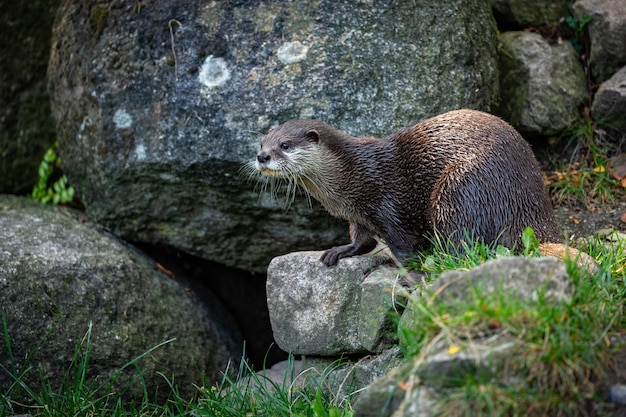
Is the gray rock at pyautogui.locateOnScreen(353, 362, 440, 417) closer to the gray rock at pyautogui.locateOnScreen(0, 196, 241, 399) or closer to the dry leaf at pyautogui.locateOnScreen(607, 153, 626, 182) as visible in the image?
the gray rock at pyautogui.locateOnScreen(0, 196, 241, 399)

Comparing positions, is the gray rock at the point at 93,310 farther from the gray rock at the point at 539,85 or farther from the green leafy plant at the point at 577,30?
the green leafy plant at the point at 577,30

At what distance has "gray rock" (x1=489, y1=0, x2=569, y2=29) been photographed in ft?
17.2

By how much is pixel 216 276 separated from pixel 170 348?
47.5 inches

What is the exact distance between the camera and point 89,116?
15.5ft

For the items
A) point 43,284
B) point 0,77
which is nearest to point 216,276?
point 43,284

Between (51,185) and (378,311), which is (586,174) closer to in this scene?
(378,311)

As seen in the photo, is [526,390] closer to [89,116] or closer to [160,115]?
[160,115]

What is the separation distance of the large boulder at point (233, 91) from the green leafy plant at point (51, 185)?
54cm

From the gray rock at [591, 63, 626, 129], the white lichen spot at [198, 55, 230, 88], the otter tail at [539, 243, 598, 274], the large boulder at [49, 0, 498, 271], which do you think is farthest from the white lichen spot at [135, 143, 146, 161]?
the gray rock at [591, 63, 626, 129]

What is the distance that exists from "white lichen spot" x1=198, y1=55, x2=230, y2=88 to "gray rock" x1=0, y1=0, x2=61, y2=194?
170 centimetres

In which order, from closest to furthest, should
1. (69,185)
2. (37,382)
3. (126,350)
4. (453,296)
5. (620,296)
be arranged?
1. (453,296)
2. (620,296)
3. (37,382)
4. (126,350)
5. (69,185)

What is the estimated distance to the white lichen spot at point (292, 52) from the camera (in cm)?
436

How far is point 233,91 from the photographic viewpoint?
14.4 feet

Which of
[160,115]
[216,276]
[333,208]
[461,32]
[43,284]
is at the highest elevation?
[461,32]
